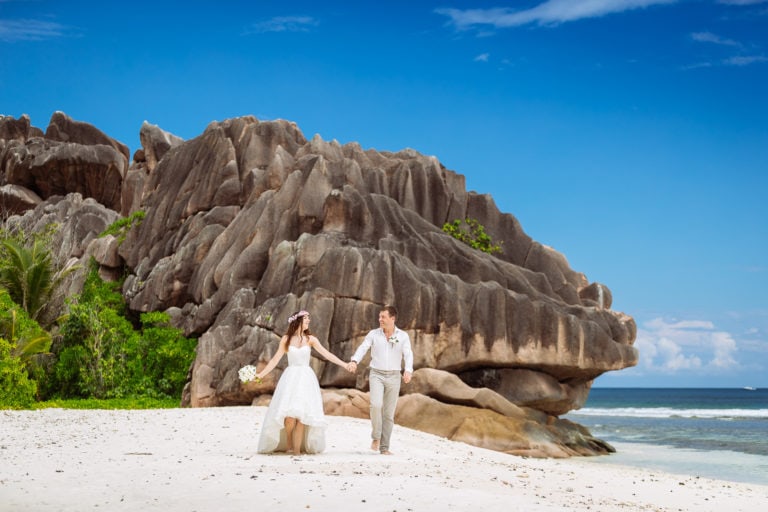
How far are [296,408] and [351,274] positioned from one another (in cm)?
1088

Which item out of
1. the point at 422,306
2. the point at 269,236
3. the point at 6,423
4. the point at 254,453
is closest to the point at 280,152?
the point at 269,236

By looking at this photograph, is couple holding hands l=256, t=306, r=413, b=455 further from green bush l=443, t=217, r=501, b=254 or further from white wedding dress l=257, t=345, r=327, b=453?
green bush l=443, t=217, r=501, b=254

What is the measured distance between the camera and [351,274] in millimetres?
24125

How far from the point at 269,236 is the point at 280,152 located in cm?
463

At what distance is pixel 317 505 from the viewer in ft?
30.9

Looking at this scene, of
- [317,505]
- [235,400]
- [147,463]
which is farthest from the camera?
[235,400]

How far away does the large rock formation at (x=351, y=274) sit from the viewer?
24.0 meters

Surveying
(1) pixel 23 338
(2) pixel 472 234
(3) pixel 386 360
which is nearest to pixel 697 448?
(2) pixel 472 234

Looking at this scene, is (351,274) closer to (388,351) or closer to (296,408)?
(388,351)

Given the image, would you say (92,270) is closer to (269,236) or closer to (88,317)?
(88,317)

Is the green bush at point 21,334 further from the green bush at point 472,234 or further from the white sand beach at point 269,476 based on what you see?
the green bush at point 472,234

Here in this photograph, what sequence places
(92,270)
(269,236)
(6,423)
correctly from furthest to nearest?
(92,270) → (269,236) → (6,423)

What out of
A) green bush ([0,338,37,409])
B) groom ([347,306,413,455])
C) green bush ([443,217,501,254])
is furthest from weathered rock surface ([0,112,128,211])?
groom ([347,306,413,455])

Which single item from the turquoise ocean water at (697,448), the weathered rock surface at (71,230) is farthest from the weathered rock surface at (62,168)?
the turquoise ocean water at (697,448)
